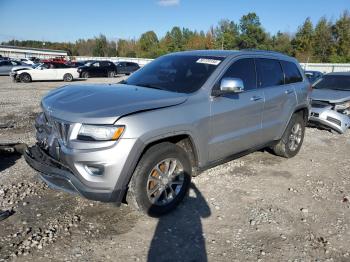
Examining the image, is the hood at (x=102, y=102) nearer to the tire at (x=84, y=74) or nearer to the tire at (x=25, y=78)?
the tire at (x=25, y=78)

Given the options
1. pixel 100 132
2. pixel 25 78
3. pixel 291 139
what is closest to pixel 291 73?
pixel 291 139

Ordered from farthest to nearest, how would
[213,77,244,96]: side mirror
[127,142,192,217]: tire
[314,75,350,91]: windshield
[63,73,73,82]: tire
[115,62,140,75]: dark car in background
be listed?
1. [115,62,140,75]: dark car in background
2. [63,73,73,82]: tire
3. [314,75,350,91]: windshield
4. [213,77,244,96]: side mirror
5. [127,142,192,217]: tire

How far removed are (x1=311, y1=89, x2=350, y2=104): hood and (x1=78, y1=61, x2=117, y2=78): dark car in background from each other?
20684 millimetres

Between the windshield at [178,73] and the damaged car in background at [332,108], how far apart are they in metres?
5.10

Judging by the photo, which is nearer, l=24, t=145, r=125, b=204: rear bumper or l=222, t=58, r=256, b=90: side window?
l=24, t=145, r=125, b=204: rear bumper

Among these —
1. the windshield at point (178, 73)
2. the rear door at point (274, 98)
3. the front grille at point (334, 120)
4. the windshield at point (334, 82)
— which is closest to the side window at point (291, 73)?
the rear door at point (274, 98)

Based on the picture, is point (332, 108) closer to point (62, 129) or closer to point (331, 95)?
point (331, 95)

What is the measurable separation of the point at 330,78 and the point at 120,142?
914 cm

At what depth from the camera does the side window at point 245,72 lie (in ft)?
15.9

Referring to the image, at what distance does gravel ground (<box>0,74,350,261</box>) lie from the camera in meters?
3.47

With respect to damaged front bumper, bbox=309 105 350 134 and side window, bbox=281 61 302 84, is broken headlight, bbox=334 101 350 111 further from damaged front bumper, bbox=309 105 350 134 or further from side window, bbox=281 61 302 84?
side window, bbox=281 61 302 84

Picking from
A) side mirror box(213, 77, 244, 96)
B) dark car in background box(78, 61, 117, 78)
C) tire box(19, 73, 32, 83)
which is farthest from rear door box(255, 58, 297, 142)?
dark car in background box(78, 61, 117, 78)

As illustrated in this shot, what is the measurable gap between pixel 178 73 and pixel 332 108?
233 inches

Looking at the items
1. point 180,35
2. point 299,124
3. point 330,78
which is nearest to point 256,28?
point 180,35
